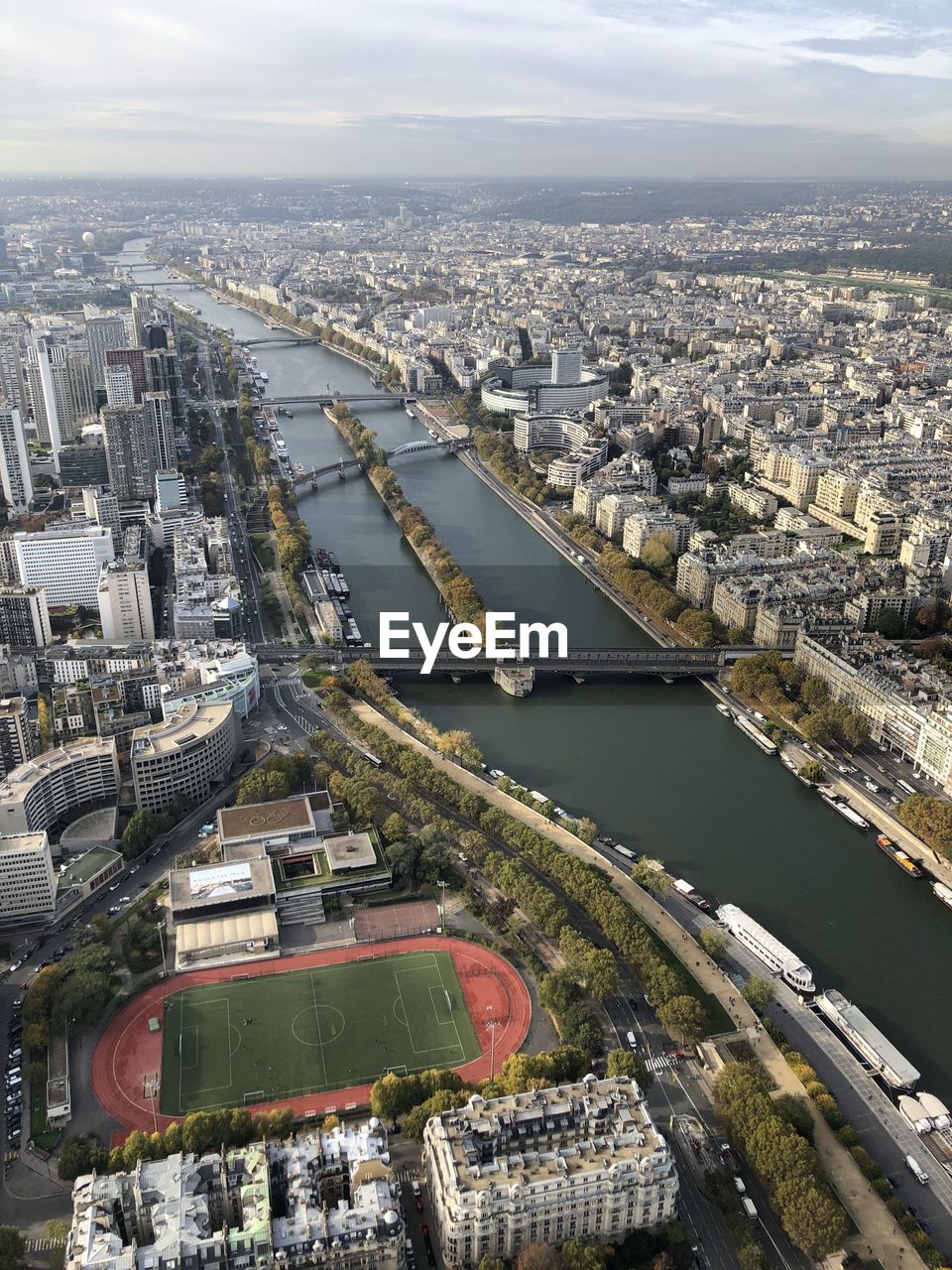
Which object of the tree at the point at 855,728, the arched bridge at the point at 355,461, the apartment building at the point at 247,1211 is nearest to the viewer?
the apartment building at the point at 247,1211

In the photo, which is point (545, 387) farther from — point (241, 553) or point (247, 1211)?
point (247, 1211)

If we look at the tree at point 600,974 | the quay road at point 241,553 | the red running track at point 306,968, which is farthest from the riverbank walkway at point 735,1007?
the quay road at point 241,553

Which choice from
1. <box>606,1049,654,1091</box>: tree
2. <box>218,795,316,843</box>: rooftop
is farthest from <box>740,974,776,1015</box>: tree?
<box>218,795,316,843</box>: rooftop

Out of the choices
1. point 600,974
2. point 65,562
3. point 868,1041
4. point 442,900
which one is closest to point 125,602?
point 65,562

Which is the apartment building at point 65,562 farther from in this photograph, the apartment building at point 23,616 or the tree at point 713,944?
the tree at point 713,944

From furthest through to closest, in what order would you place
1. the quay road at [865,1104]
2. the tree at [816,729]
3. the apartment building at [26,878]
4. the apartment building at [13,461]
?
1. the apartment building at [13,461]
2. the tree at [816,729]
3. the apartment building at [26,878]
4. the quay road at [865,1104]

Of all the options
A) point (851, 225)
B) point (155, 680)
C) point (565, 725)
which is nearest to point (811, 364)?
point (565, 725)

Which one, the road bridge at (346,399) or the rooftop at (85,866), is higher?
the road bridge at (346,399)
